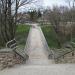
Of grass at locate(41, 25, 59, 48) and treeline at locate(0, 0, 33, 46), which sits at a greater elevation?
treeline at locate(0, 0, 33, 46)

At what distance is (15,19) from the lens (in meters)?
25.2

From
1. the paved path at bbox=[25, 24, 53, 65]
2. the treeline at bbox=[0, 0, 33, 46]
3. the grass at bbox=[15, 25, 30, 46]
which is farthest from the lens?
the grass at bbox=[15, 25, 30, 46]

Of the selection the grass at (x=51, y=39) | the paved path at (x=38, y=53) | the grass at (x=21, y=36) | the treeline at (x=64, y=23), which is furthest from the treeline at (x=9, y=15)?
the treeline at (x=64, y=23)

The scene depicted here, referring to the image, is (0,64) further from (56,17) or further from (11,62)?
(56,17)

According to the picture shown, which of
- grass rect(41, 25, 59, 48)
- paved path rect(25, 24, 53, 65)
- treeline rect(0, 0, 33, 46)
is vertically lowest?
grass rect(41, 25, 59, 48)

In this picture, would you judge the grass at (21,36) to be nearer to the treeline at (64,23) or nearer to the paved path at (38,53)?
the paved path at (38,53)

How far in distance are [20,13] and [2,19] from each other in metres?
2.15

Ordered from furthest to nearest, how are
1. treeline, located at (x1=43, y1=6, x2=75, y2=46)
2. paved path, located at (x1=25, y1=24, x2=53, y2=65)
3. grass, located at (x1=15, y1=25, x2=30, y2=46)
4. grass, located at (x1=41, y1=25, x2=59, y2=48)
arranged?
treeline, located at (x1=43, y1=6, x2=75, y2=46) → grass, located at (x1=41, y1=25, x2=59, y2=48) → grass, located at (x1=15, y1=25, x2=30, y2=46) → paved path, located at (x1=25, y1=24, x2=53, y2=65)

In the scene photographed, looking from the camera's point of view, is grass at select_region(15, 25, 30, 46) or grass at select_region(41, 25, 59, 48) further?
grass at select_region(41, 25, 59, 48)

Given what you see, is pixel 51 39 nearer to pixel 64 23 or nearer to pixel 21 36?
pixel 21 36

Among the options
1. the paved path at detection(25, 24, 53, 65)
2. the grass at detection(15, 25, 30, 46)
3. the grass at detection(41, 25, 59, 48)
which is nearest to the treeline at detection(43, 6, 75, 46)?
the grass at detection(41, 25, 59, 48)

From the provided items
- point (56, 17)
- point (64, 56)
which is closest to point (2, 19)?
point (64, 56)

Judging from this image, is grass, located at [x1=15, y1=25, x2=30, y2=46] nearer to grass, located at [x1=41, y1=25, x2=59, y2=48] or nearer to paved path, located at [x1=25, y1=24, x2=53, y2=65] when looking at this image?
paved path, located at [x1=25, y1=24, x2=53, y2=65]

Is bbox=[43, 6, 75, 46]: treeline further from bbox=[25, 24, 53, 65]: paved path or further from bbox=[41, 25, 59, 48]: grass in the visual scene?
bbox=[25, 24, 53, 65]: paved path
